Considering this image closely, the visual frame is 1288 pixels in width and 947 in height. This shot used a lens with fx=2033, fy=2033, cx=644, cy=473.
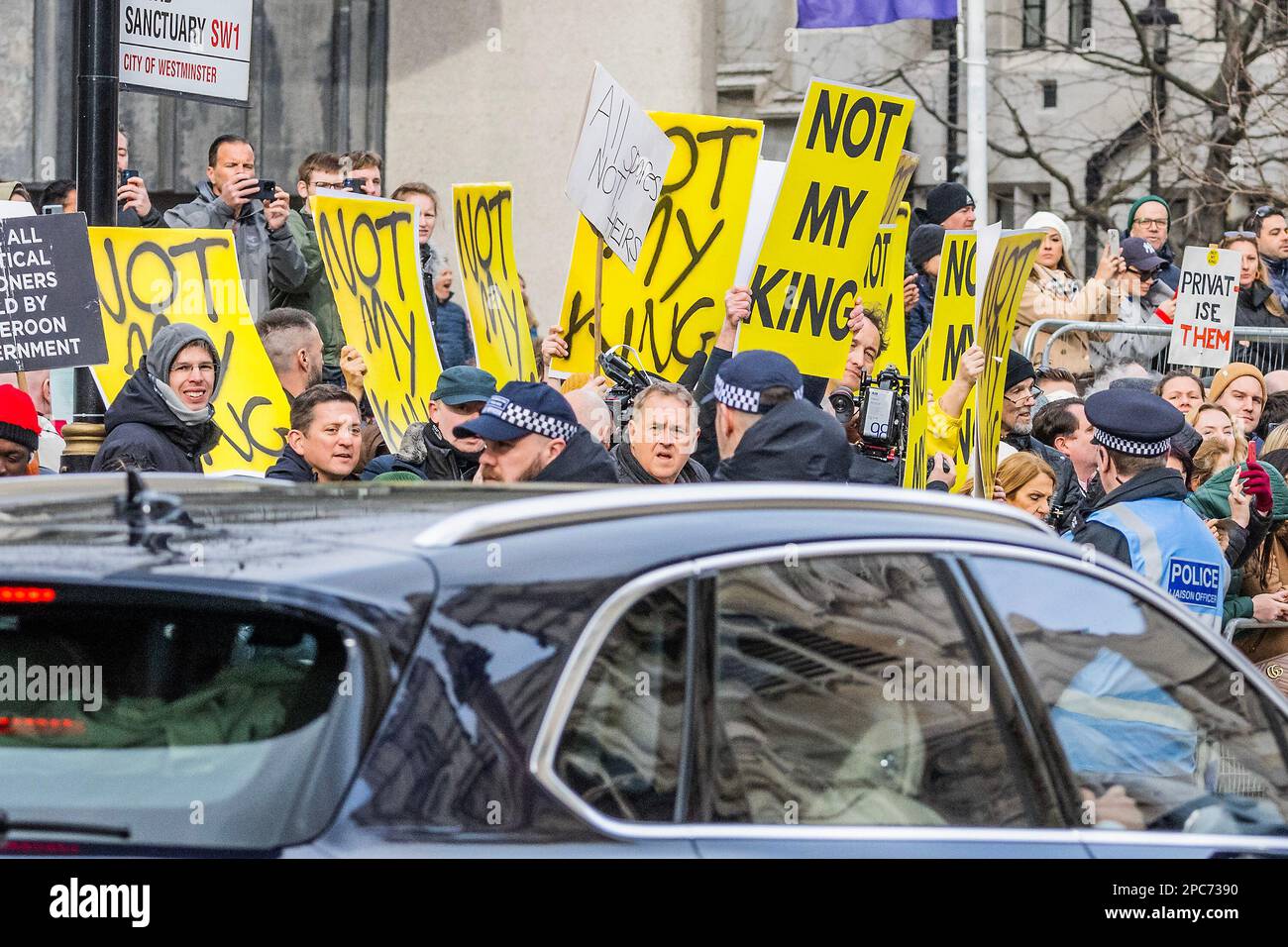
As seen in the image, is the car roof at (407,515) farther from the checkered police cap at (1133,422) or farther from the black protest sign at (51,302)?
the black protest sign at (51,302)

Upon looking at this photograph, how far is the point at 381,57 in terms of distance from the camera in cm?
1650

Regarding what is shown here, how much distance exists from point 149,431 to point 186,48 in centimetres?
187

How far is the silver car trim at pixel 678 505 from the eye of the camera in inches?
105

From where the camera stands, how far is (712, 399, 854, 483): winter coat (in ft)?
20.8

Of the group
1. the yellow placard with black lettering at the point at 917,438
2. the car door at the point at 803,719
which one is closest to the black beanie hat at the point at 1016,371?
the yellow placard with black lettering at the point at 917,438

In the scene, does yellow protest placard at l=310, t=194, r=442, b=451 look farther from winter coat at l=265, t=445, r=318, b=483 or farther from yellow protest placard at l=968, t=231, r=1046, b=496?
yellow protest placard at l=968, t=231, r=1046, b=496

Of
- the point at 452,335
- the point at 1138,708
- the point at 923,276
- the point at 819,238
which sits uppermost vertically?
the point at 819,238

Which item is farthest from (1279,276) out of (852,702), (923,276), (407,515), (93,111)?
(407,515)

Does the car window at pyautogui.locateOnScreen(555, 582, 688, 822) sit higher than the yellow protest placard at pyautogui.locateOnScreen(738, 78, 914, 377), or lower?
lower

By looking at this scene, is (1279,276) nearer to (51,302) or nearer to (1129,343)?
(1129,343)

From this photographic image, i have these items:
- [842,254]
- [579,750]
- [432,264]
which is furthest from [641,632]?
[432,264]

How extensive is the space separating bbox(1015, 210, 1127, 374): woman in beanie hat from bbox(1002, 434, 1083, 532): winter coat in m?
2.19

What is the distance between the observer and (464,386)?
746cm

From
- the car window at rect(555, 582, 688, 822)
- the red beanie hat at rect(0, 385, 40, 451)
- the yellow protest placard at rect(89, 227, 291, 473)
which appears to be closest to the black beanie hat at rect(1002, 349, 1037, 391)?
the yellow protest placard at rect(89, 227, 291, 473)
